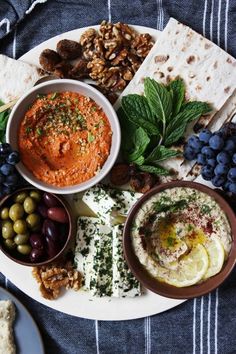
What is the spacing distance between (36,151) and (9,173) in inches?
5.8

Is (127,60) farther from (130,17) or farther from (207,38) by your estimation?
(207,38)

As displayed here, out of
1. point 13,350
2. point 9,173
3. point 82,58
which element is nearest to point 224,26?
point 82,58

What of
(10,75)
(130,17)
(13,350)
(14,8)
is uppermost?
(130,17)

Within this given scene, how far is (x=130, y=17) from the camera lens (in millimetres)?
2695

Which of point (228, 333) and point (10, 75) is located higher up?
point (10, 75)

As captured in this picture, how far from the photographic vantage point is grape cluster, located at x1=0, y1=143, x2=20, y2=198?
2434 mm

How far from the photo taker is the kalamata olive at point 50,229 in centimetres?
257

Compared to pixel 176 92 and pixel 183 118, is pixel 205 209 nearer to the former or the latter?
pixel 183 118

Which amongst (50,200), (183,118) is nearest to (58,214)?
(50,200)

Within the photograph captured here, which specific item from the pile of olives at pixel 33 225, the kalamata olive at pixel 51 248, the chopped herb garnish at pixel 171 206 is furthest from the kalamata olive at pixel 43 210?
the chopped herb garnish at pixel 171 206

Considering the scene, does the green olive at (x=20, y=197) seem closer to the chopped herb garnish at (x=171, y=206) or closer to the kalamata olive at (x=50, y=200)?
the kalamata olive at (x=50, y=200)

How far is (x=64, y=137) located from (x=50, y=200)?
27 cm

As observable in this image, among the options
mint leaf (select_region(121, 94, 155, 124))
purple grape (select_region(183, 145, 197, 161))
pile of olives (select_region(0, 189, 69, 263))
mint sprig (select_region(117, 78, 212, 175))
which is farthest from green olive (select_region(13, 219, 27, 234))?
purple grape (select_region(183, 145, 197, 161))

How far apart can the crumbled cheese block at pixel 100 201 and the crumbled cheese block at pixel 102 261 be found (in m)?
0.06
